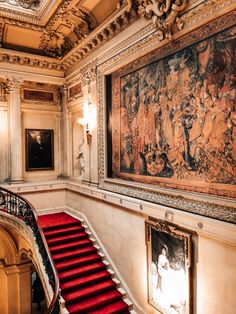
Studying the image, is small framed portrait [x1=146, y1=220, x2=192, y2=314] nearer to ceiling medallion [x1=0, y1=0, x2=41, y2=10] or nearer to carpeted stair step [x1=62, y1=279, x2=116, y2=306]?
carpeted stair step [x1=62, y1=279, x2=116, y2=306]

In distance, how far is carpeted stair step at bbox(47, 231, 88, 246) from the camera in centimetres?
694

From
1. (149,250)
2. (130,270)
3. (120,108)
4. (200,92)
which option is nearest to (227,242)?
(149,250)

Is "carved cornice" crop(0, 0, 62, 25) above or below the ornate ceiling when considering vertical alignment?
above

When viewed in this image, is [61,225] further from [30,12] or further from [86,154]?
[30,12]

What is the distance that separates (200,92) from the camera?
166 inches

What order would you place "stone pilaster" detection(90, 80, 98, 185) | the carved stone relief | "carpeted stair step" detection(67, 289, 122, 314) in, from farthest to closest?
the carved stone relief → "stone pilaster" detection(90, 80, 98, 185) → "carpeted stair step" detection(67, 289, 122, 314)

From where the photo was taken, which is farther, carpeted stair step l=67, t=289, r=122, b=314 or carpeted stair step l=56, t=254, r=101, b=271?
carpeted stair step l=56, t=254, r=101, b=271

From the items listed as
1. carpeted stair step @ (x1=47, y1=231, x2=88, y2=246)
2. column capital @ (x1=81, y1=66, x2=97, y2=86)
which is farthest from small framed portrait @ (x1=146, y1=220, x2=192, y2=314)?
column capital @ (x1=81, y1=66, x2=97, y2=86)

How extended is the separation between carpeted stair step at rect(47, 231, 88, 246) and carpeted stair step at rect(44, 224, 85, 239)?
3.4 inches

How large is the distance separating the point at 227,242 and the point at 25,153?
24.3 feet

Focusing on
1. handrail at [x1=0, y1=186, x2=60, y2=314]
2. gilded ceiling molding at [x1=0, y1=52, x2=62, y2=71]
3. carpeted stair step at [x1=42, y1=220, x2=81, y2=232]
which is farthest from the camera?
gilded ceiling molding at [x1=0, y1=52, x2=62, y2=71]

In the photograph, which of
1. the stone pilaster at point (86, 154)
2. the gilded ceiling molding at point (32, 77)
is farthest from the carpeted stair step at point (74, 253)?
the gilded ceiling molding at point (32, 77)

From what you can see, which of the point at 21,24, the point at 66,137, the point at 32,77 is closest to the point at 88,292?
the point at 66,137

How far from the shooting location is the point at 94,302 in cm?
558
